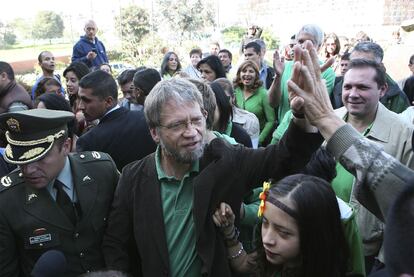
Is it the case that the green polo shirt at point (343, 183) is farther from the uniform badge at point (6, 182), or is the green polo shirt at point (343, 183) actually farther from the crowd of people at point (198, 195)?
the uniform badge at point (6, 182)

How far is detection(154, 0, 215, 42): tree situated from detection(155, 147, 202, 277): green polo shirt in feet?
80.4

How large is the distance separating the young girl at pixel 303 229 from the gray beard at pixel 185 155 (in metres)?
0.40

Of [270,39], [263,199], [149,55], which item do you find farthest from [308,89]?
[270,39]

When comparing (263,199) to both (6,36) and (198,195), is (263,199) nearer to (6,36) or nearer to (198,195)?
(198,195)

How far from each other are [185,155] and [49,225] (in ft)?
2.50

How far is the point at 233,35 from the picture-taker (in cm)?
2761

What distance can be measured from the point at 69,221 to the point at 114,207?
0.23m

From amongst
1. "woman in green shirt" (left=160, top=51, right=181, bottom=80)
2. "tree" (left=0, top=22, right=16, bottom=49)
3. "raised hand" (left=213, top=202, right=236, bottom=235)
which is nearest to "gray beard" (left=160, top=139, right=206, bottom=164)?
"raised hand" (left=213, top=202, right=236, bottom=235)

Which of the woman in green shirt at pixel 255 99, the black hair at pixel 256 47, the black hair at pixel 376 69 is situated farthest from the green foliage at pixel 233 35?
the black hair at pixel 376 69

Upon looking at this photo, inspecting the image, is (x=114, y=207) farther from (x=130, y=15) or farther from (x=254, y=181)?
(x=130, y=15)

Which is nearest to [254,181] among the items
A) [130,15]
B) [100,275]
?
[100,275]

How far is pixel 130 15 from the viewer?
→ 27094 mm

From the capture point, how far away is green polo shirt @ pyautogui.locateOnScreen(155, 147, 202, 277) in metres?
2.08

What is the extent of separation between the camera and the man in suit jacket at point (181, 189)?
2.01 m
